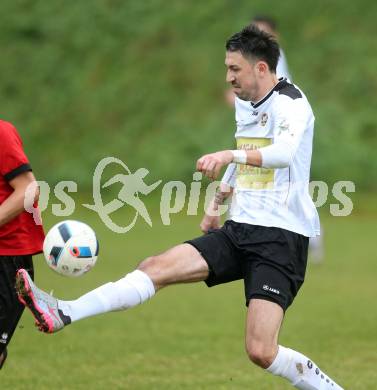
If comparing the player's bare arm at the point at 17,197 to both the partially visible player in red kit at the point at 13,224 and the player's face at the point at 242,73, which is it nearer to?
the partially visible player in red kit at the point at 13,224

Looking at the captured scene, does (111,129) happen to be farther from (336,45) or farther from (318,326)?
(318,326)

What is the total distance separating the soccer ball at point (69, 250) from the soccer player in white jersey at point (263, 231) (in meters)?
0.20

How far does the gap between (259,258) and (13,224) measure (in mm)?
1439

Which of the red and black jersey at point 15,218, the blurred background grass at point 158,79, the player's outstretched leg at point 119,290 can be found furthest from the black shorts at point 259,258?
the blurred background grass at point 158,79

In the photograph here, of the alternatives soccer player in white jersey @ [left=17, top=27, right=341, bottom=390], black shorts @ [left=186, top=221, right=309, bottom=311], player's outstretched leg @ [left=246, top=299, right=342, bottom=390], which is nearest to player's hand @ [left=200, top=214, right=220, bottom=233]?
soccer player in white jersey @ [left=17, top=27, right=341, bottom=390]

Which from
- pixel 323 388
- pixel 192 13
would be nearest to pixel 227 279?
pixel 323 388

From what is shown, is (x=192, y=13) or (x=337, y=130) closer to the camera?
(x=337, y=130)

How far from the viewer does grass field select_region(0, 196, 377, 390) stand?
7195mm

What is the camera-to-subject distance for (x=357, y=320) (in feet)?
32.4

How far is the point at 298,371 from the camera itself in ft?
18.6

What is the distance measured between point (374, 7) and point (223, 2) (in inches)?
147

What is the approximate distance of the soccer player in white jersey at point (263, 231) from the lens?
551cm

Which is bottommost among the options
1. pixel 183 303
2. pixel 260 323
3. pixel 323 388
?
pixel 183 303

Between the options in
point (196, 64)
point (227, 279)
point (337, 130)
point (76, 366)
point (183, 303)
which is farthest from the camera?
point (196, 64)
